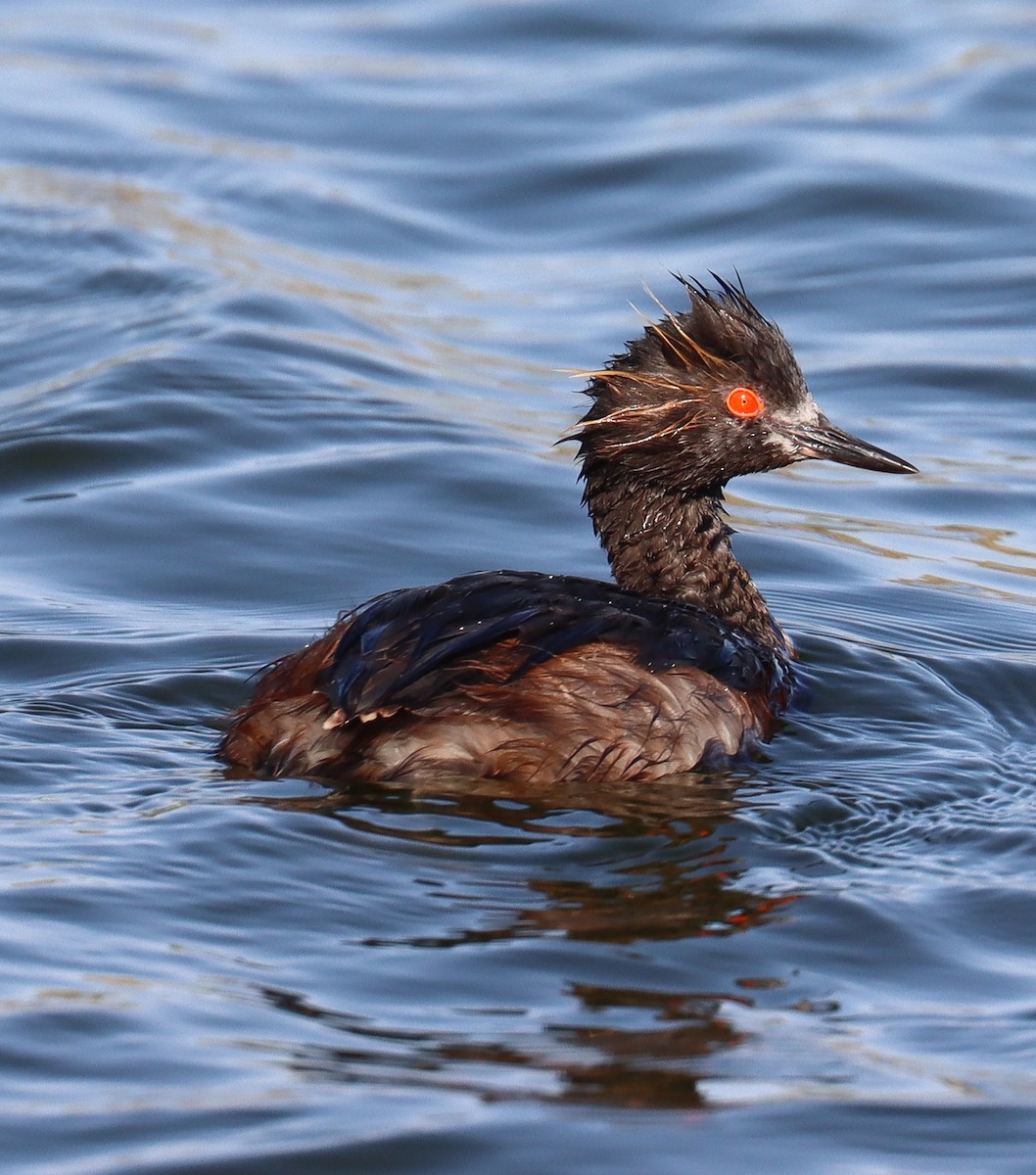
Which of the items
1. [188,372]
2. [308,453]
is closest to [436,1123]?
[308,453]

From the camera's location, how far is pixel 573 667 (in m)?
6.03

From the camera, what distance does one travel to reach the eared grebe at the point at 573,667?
5.89m

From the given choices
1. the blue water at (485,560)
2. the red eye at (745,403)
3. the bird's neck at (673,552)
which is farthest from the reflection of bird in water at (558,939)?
the red eye at (745,403)

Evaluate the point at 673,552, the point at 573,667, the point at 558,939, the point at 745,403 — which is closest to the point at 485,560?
the point at 673,552

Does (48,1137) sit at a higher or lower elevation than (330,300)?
lower

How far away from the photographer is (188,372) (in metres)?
11.1

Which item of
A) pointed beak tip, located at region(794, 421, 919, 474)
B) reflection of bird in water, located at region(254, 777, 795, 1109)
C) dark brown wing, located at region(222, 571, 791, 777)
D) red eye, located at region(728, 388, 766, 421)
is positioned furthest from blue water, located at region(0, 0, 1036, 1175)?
red eye, located at region(728, 388, 766, 421)

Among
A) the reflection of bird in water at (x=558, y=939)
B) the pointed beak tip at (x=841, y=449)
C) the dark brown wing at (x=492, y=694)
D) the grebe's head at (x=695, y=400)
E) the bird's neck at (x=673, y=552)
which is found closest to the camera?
the reflection of bird in water at (x=558, y=939)

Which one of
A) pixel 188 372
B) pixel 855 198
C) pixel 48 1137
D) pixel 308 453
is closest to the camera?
pixel 48 1137

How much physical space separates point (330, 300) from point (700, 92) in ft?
15.7

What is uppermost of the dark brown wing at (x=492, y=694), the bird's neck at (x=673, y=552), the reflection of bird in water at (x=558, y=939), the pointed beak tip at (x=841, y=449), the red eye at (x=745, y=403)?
the red eye at (x=745, y=403)

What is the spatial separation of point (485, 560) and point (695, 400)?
6.24 feet

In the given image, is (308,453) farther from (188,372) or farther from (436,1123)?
(436,1123)

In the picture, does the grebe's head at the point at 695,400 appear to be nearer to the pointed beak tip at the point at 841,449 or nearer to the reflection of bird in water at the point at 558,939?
the pointed beak tip at the point at 841,449
